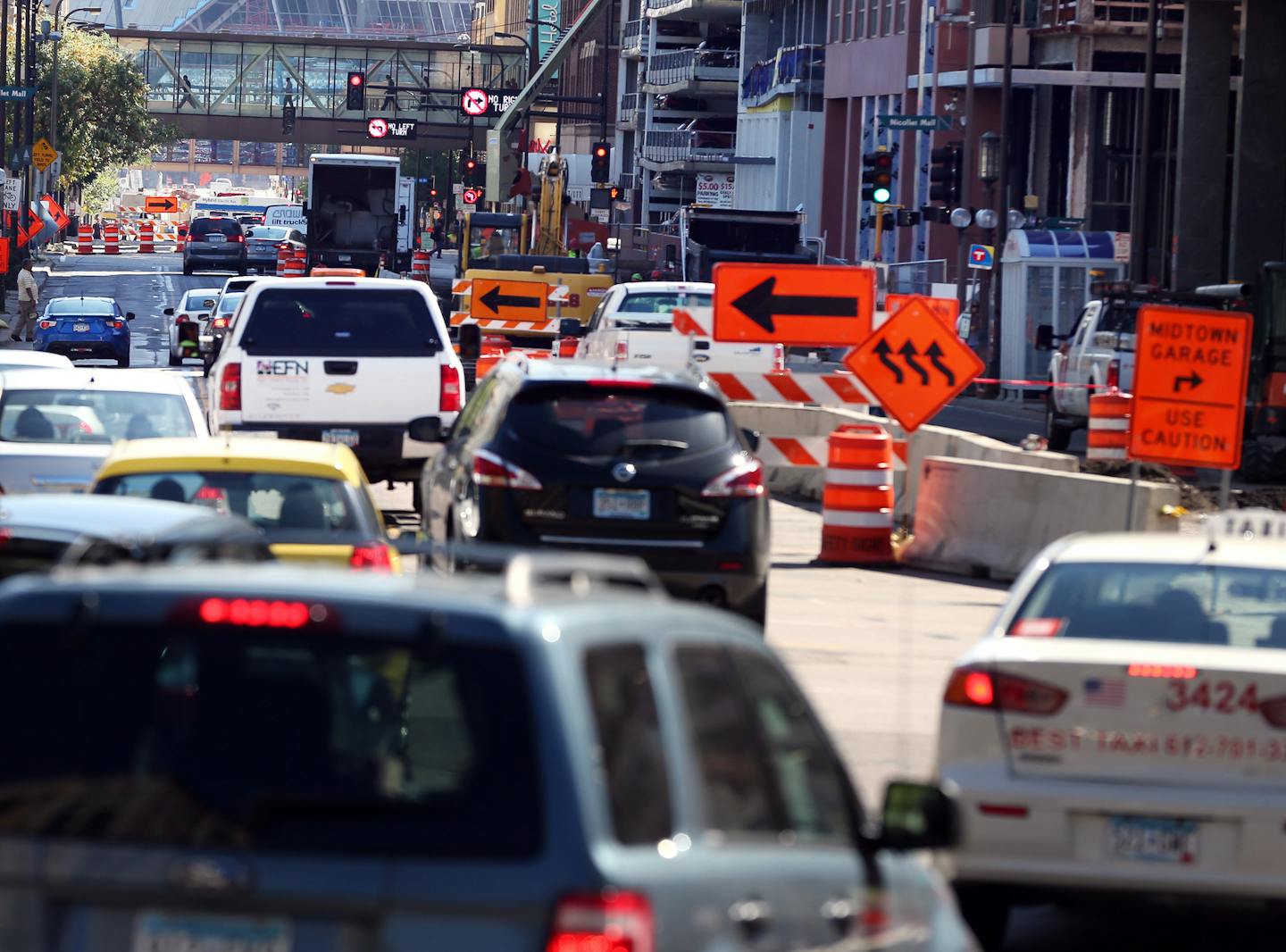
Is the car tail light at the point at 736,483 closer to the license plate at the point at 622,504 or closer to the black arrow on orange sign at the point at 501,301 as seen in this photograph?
the license plate at the point at 622,504

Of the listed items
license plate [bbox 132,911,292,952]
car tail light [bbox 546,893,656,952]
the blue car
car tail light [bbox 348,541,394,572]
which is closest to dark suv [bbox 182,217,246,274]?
the blue car

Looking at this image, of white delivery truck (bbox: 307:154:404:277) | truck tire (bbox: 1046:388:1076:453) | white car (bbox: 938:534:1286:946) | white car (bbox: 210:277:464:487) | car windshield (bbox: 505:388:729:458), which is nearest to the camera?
white car (bbox: 938:534:1286:946)

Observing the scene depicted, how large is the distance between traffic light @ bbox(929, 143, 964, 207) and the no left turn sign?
33.0 meters

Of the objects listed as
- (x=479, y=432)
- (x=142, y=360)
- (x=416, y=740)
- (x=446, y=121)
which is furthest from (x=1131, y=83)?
(x=446, y=121)

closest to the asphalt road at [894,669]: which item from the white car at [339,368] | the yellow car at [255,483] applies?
the white car at [339,368]

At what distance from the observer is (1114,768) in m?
7.88

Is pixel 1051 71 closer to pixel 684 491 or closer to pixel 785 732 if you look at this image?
pixel 684 491

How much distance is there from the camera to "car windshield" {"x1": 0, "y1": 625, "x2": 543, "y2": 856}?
13.6 ft

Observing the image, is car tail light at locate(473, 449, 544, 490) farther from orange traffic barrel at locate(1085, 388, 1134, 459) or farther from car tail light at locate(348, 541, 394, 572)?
orange traffic barrel at locate(1085, 388, 1134, 459)

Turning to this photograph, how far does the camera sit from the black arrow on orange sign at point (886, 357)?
19.1m

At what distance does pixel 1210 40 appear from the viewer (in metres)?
44.6

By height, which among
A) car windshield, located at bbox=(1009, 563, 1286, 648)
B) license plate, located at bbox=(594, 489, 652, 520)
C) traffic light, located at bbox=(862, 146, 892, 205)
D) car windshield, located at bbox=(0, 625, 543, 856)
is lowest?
license plate, located at bbox=(594, 489, 652, 520)

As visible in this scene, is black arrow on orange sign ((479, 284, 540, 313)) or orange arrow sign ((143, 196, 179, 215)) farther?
orange arrow sign ((143, 196, 179, 215))

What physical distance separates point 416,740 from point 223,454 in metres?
6.02
